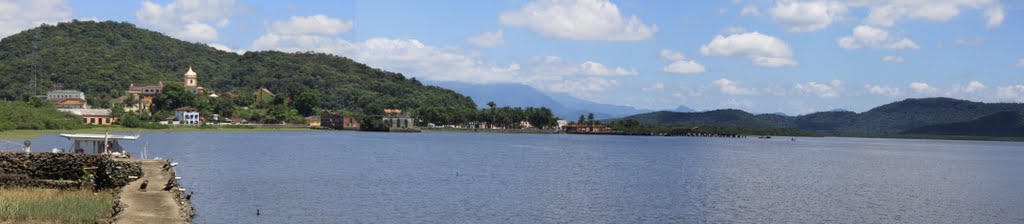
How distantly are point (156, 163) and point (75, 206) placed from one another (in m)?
23.2

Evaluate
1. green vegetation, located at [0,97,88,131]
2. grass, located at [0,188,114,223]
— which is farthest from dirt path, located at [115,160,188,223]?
green vegetation, located at [0,97,88,131]

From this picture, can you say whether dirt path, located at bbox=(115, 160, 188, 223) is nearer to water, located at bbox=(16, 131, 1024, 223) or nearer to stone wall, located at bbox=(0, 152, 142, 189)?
stone wall, located at bbox=(0, 152, 142, 189)

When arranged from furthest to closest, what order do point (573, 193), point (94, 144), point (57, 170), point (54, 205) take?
point (573, 193), point (94, 144), point (57, 170), point (54, 205)

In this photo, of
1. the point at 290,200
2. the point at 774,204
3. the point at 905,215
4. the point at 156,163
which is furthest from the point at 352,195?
the point at 905,215

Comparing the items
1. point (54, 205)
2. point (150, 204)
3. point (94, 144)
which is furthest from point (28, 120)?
point (150, 204)

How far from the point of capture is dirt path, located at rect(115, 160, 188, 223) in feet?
131

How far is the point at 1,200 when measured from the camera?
43.5 metres

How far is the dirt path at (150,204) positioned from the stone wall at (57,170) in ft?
4.75

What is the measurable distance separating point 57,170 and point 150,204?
1292 cm

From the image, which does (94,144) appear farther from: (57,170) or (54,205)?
(54,205)

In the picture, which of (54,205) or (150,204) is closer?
(54,205)

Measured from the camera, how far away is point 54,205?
43.6m

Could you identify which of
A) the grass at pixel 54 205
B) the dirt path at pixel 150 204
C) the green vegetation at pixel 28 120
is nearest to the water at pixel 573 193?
the dirt path at pixel 150 204

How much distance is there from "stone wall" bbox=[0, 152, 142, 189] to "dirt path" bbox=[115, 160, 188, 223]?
4.75ft
